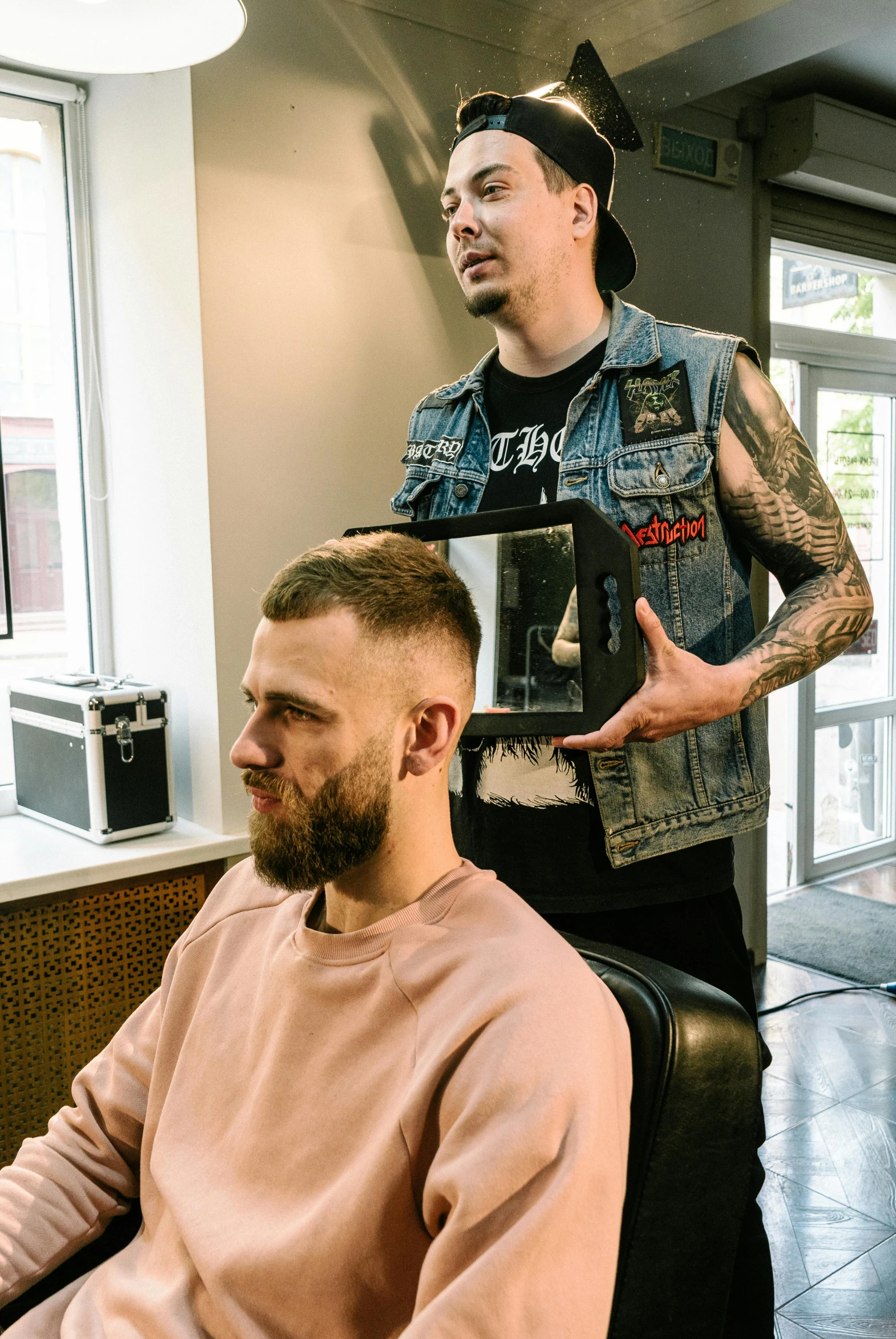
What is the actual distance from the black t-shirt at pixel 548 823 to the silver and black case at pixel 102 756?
0.95 m

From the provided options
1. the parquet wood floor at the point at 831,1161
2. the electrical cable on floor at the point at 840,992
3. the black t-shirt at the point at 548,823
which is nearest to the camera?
the black t-shirt at the point at 548,823

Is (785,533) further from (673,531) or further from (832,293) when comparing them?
(832,293)

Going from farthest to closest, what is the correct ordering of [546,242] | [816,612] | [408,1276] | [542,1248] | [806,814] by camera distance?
[806,814] < [546,242] < [816,612] < [408,1276] < [542,1248]

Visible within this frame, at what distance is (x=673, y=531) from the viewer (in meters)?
1.48

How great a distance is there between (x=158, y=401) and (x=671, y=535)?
137 centimetres

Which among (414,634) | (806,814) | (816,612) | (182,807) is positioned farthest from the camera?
(806,814)

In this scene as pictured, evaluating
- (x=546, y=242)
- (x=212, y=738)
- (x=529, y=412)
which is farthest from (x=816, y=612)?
(x=212, y=738)

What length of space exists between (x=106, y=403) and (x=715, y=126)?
1968mm

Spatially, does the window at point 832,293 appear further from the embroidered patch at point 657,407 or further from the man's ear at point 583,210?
the embroidered patch at point 657,407

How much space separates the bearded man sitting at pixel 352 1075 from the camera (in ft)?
2.62

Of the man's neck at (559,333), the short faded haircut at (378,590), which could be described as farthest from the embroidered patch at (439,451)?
the short faded haircut at (378,590)

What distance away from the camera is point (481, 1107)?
0.83m

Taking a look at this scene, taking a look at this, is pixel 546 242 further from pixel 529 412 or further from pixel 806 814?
pixel 806 814

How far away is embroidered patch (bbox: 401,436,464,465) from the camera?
1650mm
